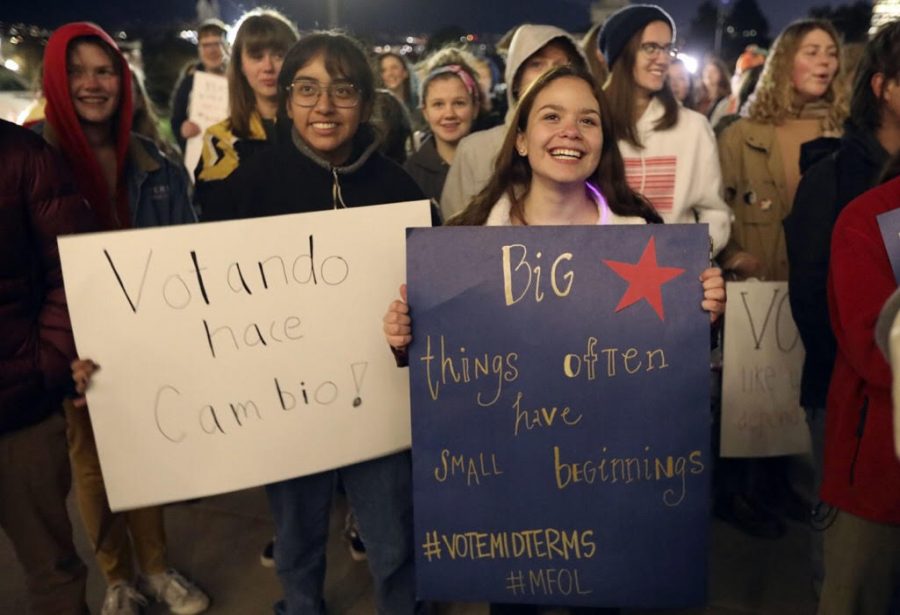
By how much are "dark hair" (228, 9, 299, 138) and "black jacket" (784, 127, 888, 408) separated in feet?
6.88

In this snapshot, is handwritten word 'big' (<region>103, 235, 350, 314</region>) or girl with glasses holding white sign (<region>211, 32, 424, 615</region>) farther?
girl with glasses holding white sign (<region>211, 32, 424, 615</region>)

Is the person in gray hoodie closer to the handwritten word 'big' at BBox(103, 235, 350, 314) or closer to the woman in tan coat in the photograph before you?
the woman in tan coat

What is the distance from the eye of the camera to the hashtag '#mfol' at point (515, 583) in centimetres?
176

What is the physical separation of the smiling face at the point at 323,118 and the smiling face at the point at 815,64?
6.53ft

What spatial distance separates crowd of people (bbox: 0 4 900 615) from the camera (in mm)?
1708

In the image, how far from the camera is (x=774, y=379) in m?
2.40

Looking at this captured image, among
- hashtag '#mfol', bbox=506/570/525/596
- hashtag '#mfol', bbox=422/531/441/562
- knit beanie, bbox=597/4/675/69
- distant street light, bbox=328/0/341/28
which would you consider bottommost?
hashtag '#mfol', bbox=506/570/525/596

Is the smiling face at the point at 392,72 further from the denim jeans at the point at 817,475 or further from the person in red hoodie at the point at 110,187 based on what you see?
the denim jeans at the point at 817,475

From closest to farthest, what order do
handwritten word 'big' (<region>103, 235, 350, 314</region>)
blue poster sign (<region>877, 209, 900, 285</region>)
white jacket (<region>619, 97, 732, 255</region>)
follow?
blue poster sign (<region>877, 209, 900, 285</region>)
handwritten word 'big' (<region>103, 235, 350, 314</region>)
white jacket (<region>619, 97, 732, 255</region>)

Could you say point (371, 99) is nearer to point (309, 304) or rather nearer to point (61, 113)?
point (309, 304)

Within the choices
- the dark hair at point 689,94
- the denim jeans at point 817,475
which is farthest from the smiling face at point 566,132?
the dark hair at point 689,94

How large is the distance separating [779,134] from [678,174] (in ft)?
2.09

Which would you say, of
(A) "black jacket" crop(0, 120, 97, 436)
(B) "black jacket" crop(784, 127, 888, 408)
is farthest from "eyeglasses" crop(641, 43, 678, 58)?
(A) "black jacket" crop(0, 120, 97, 436)

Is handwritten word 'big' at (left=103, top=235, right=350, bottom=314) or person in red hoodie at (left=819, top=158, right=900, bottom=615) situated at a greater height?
handwritten word 'big' at (left=103, top=235, right=350, bottom=314)
